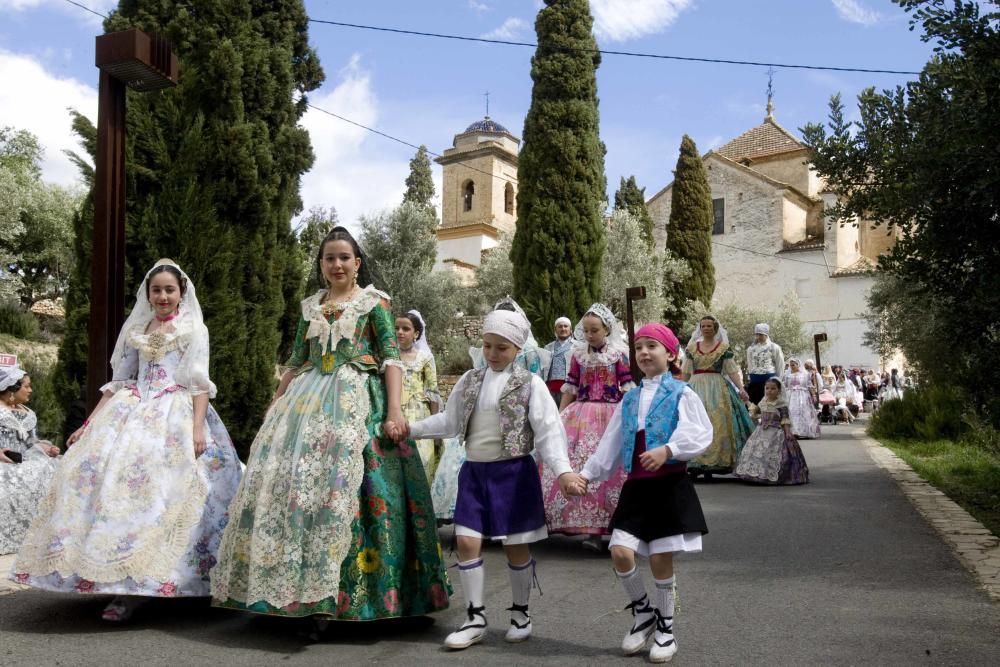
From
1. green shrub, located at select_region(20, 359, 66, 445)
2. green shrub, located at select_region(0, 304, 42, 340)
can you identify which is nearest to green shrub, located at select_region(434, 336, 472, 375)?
green shrub, located at select_region(0, 304, 42, 340)

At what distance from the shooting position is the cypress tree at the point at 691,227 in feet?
131

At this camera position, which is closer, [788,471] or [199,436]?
[199,436]

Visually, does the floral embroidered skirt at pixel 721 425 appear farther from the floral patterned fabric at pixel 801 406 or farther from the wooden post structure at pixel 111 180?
the floral patterned fabric at pixel 801 406

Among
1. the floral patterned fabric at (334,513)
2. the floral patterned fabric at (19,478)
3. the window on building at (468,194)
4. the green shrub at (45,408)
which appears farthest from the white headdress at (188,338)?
the window on building at (468,194)

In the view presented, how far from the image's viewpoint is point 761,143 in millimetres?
53469

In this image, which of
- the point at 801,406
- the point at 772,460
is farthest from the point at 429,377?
the point at 801,406

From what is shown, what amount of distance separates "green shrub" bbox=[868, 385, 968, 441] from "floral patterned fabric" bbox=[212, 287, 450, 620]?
12800 millimetres

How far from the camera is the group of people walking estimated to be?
448cm

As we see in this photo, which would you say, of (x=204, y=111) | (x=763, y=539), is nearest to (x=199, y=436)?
(x=763, y=539)

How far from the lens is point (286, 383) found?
5223 mm

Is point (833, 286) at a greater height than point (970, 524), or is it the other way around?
point (833, 286)

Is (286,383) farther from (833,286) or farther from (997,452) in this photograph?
(833,286)

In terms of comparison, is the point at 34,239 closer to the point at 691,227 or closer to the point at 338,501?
the point at 691,227

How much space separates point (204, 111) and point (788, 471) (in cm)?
845
